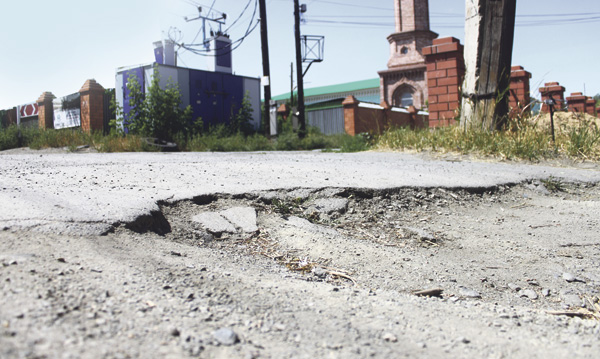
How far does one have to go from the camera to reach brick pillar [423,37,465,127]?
730cm

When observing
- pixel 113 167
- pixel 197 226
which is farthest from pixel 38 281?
pixel 113 167

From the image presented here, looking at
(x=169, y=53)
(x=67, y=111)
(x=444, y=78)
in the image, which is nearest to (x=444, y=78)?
(x=444, y=78)

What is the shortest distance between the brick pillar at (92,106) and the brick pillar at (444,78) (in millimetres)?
10811

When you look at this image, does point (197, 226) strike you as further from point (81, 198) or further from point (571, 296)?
point (571, 296)

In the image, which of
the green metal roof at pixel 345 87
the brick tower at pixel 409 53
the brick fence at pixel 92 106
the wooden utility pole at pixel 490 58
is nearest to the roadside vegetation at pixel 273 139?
the wooden utility pole at pixel 490 58

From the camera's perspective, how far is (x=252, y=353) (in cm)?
119

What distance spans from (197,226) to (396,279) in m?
1.14

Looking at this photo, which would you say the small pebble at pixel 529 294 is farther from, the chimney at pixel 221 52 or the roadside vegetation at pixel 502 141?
the chimney at pixel 221 52

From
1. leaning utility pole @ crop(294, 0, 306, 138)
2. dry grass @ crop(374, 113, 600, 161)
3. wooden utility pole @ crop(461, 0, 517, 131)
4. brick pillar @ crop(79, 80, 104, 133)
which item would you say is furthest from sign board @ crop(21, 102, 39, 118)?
wooden utility pole @ crop(461, 0, 517, 131)

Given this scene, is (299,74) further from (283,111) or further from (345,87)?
(345,87)

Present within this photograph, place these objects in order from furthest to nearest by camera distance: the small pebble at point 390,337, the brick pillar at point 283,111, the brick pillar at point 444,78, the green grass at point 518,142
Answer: the brick pillar at point 283,111 → the brick pillar at point 444,78 → the green grass at point 518,142 → the small pebble at point 390,337

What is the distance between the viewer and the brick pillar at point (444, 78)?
730 centimetres

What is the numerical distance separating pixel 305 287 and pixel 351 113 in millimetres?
15158

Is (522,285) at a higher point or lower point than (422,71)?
lower
